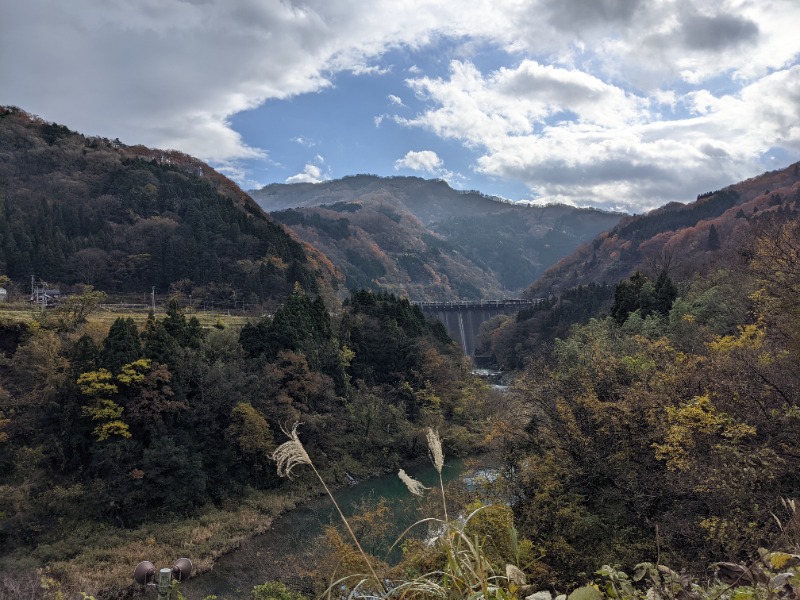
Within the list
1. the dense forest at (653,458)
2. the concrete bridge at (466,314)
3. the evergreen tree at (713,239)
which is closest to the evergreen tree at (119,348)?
the dense forest at (653,458)

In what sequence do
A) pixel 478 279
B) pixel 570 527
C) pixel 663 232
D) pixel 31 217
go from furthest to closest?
pixel 478 279
pixel 663 232
pixel 31 217
pixel 570 527

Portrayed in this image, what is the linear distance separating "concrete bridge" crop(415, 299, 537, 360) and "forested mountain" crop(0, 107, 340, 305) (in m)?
26.0

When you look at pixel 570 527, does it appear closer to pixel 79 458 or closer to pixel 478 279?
pixel 79 458

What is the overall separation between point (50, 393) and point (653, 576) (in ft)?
95.0

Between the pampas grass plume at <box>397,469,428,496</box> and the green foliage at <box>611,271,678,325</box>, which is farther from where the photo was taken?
the green foliage at <box>611,271,678,325</box>

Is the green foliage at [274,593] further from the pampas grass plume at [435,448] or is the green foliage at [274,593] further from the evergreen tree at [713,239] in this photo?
the evergreen tree at [713,239]

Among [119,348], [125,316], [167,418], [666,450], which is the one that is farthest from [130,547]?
[666,450]

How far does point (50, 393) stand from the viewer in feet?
83.5

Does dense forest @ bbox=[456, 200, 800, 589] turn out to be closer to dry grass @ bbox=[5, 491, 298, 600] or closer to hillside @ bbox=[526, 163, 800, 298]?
dry grass @ bbox=[5, 491, 298, 600]

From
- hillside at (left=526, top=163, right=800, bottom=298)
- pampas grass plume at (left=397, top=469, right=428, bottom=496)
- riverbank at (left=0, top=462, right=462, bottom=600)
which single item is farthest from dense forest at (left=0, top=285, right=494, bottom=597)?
hillside at (left=526, top=163, right=800, bottom=298)

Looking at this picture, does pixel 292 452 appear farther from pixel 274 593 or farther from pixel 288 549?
pixel 288 549

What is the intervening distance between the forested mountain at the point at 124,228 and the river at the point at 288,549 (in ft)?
83.5

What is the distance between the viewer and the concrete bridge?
8544 cm

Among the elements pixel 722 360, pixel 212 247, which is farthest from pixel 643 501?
pixel 212 247
